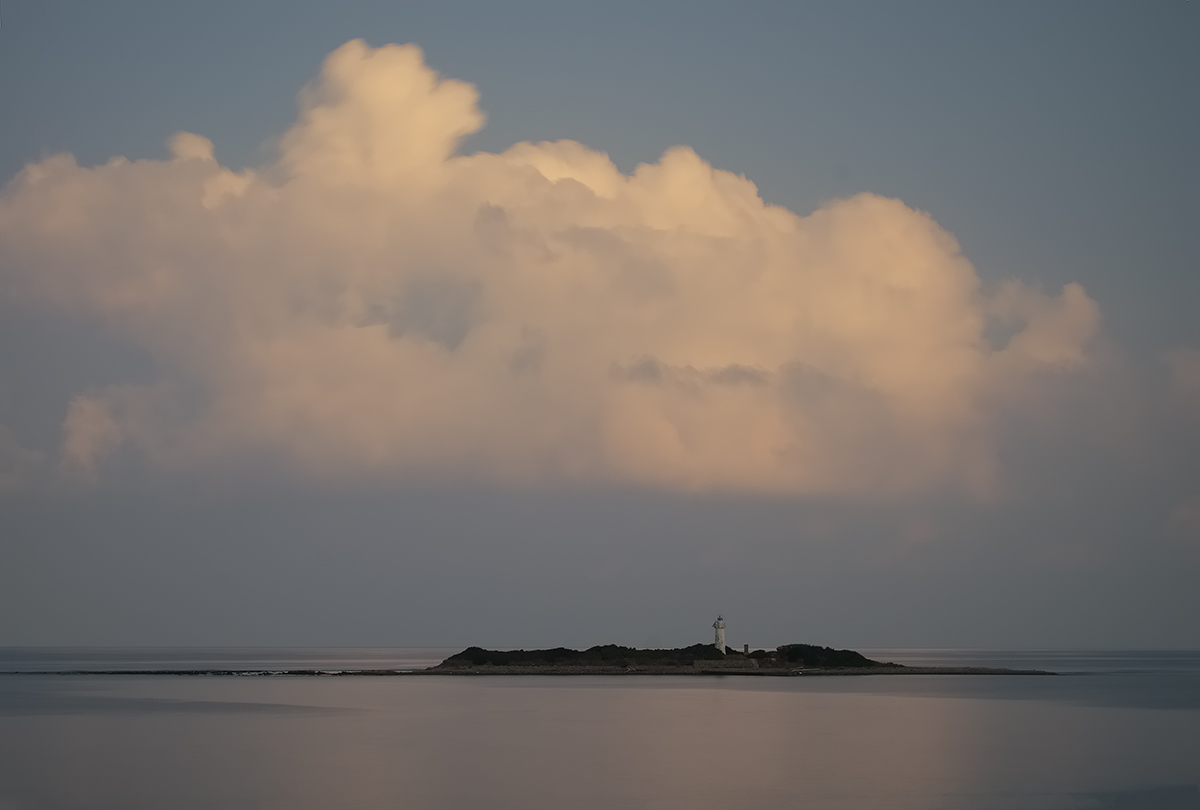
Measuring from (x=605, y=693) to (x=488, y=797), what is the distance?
48.2m

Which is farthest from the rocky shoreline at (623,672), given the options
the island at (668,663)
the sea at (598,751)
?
the sea at (598,751)

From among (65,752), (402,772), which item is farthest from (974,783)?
(65,752)

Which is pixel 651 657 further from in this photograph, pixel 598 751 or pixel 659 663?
pixel 598 751

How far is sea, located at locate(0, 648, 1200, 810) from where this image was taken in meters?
33.3

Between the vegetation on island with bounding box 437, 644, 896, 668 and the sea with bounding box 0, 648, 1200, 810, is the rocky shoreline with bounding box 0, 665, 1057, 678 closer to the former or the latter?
the vegetation on island with bounding box 437, 644, 896, 668

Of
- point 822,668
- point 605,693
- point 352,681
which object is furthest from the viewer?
point 822,668

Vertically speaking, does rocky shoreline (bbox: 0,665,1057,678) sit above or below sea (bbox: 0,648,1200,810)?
above

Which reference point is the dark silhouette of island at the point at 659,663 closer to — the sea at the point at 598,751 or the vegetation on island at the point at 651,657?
the vegetation on island at the point at 651,657

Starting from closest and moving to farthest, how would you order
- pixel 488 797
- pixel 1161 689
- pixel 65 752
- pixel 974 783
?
pixel 488 797, pixel 974 783, pixel 65 752, pixel 1161 689

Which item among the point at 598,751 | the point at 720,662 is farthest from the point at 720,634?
the point at 598,751

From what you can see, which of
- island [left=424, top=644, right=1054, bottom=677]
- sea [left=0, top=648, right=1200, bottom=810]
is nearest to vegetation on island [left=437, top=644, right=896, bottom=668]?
island [left=424, top=644, right=1054, bottom=677]

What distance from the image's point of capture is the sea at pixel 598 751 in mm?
33281

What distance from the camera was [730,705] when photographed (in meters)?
67.6

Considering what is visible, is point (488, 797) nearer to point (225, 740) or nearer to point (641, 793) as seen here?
point (641, 793)
